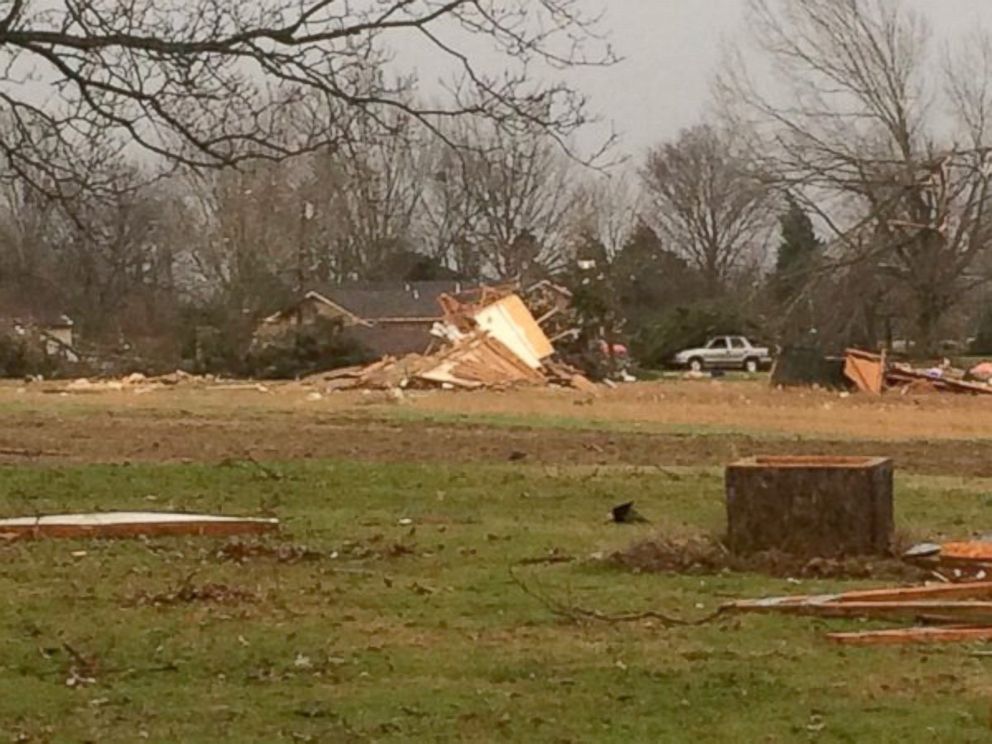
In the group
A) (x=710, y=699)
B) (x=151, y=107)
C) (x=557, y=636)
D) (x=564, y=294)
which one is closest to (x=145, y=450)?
(x=151, y=107)

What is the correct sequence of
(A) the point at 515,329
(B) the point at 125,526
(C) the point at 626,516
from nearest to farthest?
(B) the point at 125,526 < (C) the point at 626,516 < (A) the point at 515,329

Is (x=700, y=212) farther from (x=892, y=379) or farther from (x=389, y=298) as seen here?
(x=892, y=379)

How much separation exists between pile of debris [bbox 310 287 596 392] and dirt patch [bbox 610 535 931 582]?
101 ft

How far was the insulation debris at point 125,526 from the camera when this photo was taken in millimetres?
13898

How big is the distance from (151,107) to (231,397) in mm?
27312

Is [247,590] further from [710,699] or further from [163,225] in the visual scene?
[163,225]

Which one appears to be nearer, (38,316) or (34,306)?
(38,316)

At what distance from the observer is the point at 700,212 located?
94688mm

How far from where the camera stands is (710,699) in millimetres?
7875

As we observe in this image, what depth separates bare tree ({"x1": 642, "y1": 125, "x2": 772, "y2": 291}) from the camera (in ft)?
304

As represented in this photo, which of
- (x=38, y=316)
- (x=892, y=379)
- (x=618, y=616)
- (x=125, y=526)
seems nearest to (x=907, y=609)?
(x=618, y=616)

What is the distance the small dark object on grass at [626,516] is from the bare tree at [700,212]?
2968 inches

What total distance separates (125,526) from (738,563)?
180 inches

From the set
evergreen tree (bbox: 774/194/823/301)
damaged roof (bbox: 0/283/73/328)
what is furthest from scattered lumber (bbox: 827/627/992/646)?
evergreen tree (bbox: 774/194/823/301)
